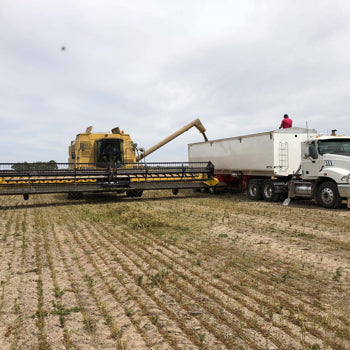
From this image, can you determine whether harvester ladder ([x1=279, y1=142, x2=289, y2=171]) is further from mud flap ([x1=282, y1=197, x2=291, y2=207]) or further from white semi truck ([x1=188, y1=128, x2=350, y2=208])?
mud flap ([x1=282, y1=197, x2=291, y2=207])

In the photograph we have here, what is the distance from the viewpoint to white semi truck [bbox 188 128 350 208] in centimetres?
1101

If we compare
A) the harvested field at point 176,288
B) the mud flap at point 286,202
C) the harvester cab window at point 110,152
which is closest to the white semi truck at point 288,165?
the mud flap at point 286,202

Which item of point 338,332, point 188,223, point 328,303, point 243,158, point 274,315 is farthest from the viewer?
point 243,158

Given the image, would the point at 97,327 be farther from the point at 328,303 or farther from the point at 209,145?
the point at 209,145

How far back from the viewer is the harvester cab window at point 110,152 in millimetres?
15055

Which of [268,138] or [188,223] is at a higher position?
[268,138]

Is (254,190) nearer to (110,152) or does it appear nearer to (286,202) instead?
(286,202)

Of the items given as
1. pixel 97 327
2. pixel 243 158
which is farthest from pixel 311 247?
pixel 243 158

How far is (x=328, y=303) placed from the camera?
11.8 feet

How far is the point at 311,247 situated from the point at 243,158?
9478 mm

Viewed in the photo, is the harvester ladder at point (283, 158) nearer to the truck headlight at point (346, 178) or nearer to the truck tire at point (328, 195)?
the truck tire at point (328, 195)

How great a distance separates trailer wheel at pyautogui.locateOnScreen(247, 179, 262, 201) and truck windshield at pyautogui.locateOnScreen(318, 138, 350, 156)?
10.8 ft

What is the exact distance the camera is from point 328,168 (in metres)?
11.1

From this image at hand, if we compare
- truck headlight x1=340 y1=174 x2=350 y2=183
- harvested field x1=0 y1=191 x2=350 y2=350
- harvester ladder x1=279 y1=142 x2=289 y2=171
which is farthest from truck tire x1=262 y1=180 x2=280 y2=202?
harvested field x1=0 y1=191 x2=350 y2=350
